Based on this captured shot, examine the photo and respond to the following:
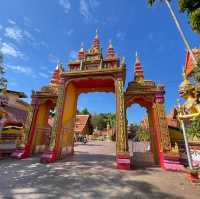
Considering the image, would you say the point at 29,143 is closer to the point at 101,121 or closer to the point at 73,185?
the point at 73,185

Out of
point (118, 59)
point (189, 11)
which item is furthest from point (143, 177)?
point (118, 59)

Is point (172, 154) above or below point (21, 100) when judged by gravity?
below

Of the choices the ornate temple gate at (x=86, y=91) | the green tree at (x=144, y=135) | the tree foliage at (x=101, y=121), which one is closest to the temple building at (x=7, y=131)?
the ornate temple gate at (x=86, y=91)

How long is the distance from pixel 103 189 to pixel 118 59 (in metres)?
8.78

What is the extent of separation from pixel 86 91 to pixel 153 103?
5569 mm

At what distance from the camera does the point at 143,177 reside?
23.5 feet

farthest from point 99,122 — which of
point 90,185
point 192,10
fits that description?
point 192,10

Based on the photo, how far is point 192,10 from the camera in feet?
20.2

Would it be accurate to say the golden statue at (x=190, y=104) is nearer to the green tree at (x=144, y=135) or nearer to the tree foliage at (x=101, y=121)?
the green tree at (x=144, y=135)

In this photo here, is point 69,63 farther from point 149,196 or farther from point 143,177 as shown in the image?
point 149,196

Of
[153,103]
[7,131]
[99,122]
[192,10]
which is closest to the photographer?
[192,10]

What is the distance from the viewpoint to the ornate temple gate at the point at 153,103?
1009cm

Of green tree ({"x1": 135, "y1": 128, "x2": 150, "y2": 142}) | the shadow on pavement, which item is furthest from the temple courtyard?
green tree ({"x1": 135, "y1": 128, "x2": 150, "y2": 142})

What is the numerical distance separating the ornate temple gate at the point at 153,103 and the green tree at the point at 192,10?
17.8ft
